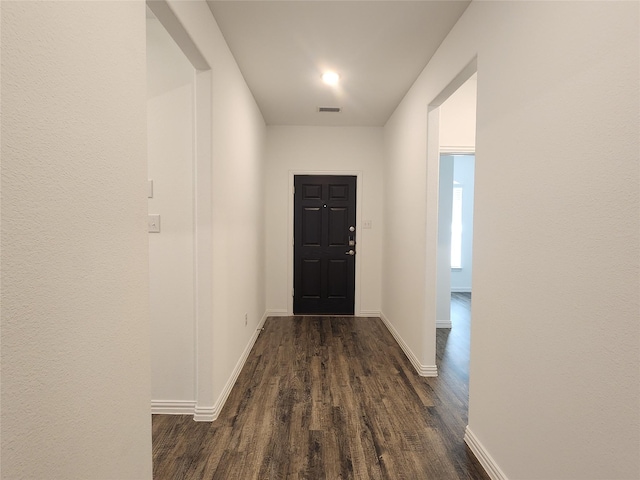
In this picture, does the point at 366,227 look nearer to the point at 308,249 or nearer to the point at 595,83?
the point at 308,249

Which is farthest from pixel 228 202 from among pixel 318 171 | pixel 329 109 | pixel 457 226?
pixel 457 226

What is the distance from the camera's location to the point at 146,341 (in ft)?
4.57

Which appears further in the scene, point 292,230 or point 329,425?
point 292,230

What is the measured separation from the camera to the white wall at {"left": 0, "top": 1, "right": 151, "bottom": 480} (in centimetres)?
79

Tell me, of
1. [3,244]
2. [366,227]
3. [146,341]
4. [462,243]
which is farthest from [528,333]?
[462,243]

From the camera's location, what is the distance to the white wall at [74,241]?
0.79m

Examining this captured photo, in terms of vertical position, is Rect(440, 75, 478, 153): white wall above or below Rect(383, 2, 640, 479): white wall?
above

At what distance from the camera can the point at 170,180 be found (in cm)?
239

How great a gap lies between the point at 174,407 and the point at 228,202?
150 cm

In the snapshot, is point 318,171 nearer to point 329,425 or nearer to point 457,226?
point 329,425

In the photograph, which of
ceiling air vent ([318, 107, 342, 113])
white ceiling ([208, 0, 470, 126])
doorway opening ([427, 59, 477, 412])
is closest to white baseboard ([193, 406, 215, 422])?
doorway opening ([427, 59, 477, 412])

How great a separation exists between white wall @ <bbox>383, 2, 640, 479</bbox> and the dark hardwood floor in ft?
1.23

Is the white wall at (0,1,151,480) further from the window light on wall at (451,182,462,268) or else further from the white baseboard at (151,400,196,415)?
the window light on wall at (451,182,462,268)

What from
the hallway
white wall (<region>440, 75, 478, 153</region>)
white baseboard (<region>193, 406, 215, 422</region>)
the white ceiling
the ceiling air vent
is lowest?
the hallway
